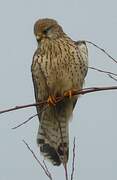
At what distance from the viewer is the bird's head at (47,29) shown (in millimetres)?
5512

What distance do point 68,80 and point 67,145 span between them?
69cm

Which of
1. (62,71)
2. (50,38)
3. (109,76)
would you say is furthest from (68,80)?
(109,76)

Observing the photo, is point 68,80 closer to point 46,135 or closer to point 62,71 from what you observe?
point 62,71

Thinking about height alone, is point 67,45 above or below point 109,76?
below

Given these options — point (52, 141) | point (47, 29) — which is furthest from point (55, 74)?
point (52, 141)

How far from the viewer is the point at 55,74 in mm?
5391

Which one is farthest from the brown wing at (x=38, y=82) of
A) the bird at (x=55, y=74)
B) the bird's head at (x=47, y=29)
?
the bird's head at (x=47, y=29)

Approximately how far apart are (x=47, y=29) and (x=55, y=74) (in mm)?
595

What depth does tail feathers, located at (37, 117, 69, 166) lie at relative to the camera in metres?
5.21

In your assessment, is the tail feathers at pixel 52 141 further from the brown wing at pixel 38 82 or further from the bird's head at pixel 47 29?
the bird's head at pixel 47 29

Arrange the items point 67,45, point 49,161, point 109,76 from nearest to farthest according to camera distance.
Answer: point 109,76
point 49,161
point 67,45

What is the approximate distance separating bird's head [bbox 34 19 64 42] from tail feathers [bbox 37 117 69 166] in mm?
923

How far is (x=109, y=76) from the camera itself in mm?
2707

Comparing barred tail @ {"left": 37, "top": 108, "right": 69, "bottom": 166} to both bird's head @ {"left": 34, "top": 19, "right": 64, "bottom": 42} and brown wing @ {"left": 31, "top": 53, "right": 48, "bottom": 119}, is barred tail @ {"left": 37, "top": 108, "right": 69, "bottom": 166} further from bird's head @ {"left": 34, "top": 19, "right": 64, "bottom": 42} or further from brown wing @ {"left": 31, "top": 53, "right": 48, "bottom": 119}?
bird's head @ {"left": 34, "top": 19, "right": 64, "bottom": 42}
